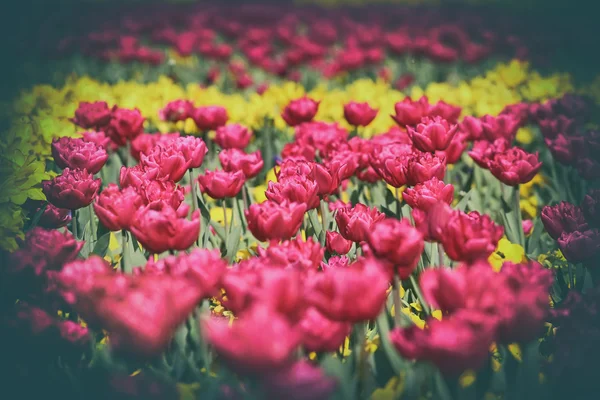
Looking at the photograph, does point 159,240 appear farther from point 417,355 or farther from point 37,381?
point 417,355

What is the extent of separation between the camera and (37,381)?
158 centimetres

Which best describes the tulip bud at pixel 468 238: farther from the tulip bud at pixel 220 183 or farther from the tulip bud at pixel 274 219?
the tulip bud at pixel 220 183

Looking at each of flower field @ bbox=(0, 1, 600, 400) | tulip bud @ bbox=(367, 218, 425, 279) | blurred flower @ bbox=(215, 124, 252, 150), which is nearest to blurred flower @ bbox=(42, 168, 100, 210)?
flower field @ bbox=(0, 1, 600, 400)

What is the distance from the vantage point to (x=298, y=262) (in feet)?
4.89

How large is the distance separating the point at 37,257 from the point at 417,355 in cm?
101

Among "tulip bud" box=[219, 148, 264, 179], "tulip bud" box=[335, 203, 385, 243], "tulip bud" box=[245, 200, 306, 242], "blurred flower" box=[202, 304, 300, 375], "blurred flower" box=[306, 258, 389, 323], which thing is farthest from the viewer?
"tulip bud" box=[219, 148, 264, 179]

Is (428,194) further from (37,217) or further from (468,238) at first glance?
(37,217)

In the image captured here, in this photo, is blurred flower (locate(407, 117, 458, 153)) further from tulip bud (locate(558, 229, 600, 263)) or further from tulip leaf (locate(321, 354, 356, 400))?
tulip leaf (locate(321, 354, 356, 400))

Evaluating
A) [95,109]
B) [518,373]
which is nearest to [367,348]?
[518,373]

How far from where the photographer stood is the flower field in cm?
120

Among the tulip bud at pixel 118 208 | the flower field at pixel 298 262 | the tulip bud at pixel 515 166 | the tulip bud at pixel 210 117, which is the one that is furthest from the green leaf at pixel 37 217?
the tulip bud at pixel 515 166

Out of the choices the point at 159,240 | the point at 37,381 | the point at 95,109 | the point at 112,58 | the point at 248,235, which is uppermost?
the point at 159,240

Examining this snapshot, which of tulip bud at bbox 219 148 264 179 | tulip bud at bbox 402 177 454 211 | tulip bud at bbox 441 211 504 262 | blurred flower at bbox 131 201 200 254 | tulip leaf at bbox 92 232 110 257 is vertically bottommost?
tulip leaf at bbox 92 232 110 257

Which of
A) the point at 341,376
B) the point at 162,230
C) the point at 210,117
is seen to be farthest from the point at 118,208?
the point at 210,117
